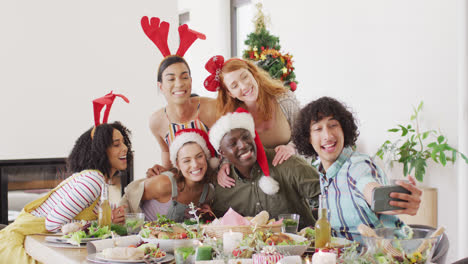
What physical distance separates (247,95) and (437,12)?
2.83 m

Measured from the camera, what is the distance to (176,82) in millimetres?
2932

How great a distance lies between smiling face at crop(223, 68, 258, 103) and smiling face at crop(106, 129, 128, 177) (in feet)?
2.25

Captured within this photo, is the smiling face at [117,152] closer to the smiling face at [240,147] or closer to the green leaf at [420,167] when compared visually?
the smiling face at [240,147]

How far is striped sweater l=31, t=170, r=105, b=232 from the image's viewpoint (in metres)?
2.58

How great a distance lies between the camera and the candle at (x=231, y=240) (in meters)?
1.68

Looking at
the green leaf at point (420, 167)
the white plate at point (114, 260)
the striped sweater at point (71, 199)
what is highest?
the green leaf at point (420, 167)

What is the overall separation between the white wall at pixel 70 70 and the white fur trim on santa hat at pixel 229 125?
88.5 inches

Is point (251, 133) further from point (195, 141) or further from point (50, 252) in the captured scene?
point (50, 252)

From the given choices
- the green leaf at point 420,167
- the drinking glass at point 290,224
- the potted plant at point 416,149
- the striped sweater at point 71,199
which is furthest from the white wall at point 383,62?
the striped sweater at point 71,199

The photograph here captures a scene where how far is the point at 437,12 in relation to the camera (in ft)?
15.8

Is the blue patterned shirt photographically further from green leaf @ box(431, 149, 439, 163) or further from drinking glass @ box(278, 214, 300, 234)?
green leaf @ box(431, 149, 439, 163)

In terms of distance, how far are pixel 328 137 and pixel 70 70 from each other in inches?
118

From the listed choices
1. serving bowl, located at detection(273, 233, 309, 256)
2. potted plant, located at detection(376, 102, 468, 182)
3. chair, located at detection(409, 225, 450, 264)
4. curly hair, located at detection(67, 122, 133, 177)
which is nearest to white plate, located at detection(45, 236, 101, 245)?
curly hair, located at detection(67, 122, 133, 177)

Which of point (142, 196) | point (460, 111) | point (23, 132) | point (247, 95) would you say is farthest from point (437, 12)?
point (23, 132)
